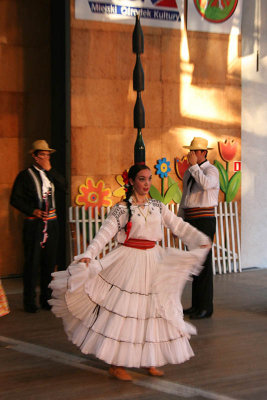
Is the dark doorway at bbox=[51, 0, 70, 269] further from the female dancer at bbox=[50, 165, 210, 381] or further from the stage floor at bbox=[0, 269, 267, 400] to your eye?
the female dancer at bbox=[50, 165, 210, 381]

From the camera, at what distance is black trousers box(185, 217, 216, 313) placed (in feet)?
25.2

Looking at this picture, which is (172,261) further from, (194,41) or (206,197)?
(194,41)

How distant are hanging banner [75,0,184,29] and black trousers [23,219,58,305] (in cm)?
355

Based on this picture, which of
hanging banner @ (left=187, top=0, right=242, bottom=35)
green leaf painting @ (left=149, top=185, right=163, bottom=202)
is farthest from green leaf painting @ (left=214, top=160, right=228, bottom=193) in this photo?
hanging banner @ (left=187, top=0, right=242, bottom=35)

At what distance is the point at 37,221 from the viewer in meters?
8.07

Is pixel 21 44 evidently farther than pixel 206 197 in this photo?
Yes

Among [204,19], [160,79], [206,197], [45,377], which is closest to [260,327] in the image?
[206,197]

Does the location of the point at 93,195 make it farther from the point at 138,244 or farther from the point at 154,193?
the point at 138,244

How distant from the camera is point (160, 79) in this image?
34.5 ft

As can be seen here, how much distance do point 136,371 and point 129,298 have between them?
74 cm

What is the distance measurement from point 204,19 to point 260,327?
18.8 ft

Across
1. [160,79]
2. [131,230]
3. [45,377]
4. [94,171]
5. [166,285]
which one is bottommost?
[45,377]

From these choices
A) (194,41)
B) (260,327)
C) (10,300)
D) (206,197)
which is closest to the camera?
(260,327)

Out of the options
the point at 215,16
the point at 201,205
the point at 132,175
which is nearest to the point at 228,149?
the point at 215,16
